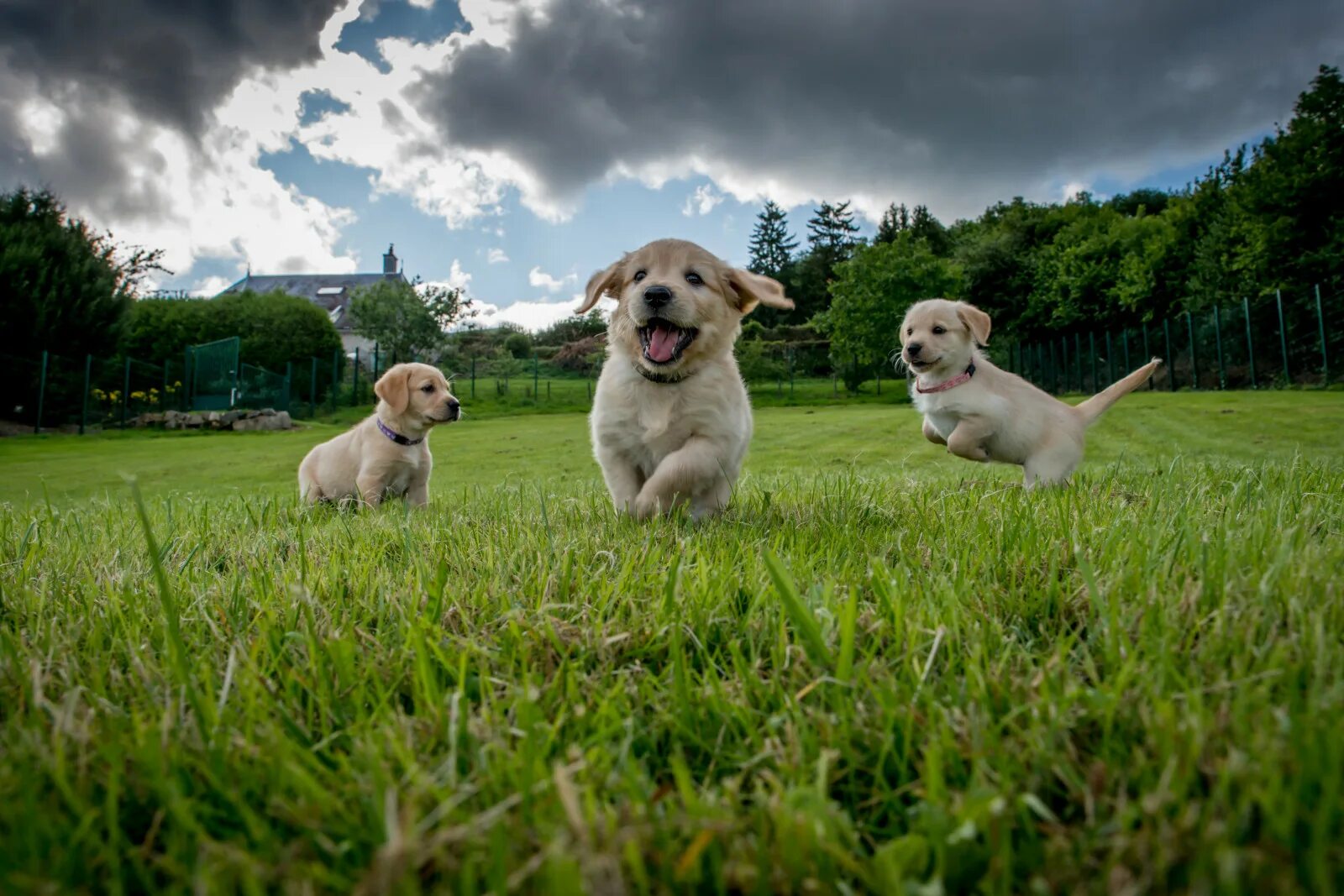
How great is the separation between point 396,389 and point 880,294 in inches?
1195

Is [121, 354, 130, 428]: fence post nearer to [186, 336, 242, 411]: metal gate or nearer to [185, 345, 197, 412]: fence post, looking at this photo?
[185, 345, 197, 412]: fence post

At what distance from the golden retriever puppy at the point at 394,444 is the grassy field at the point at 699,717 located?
135 inches

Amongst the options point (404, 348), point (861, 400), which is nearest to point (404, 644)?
point (861, 400)

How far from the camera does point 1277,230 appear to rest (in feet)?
81.9

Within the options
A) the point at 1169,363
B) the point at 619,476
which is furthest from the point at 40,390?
the point at 1169,363

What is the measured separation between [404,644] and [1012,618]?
4.01ft

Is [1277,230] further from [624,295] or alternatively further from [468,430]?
[624,295]

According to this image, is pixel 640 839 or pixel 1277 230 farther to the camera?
pixel 1277 230

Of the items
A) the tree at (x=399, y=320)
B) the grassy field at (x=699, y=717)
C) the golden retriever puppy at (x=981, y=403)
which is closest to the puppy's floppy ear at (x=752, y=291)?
the golden retriever puppy at (x=981, y=403)

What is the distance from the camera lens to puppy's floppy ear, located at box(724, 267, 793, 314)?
3.69 m

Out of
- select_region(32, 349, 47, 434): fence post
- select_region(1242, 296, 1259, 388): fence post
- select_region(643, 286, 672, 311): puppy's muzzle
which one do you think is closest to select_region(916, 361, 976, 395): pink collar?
select_region(643, 286, 672, 311): puppy's muzzle

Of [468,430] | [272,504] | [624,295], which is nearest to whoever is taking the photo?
[624,295]

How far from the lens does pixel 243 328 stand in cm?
2856

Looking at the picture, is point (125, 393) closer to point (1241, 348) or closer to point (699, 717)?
point (699, 717)
